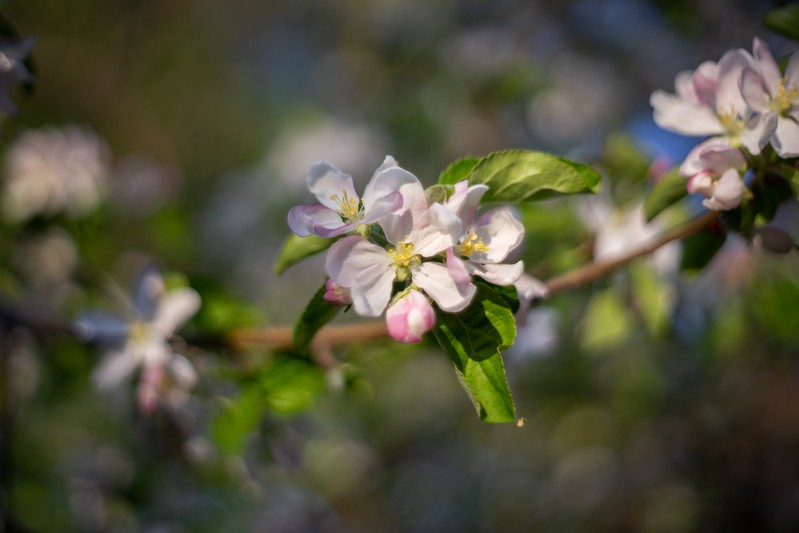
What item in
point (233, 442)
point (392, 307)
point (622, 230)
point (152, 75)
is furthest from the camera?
point (152, 75)

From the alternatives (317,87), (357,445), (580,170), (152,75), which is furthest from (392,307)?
(152,75)

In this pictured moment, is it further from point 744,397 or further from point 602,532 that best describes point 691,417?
point 602,532

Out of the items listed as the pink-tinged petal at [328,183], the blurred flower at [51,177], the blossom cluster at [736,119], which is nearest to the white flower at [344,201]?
the pink-tinged petal at [328,183]

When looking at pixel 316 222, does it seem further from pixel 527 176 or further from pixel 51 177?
pixel 51 177

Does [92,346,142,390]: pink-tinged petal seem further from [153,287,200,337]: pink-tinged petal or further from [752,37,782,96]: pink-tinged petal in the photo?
[752,37,782,96]: pink-tinged petal

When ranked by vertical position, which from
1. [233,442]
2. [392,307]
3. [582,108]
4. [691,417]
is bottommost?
[392,307]

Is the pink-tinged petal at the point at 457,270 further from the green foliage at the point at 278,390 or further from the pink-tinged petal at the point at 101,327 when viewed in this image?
the pink-tinged petal at the point at 101,327

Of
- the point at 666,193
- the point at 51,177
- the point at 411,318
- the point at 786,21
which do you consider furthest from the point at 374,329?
the point at 51,177
